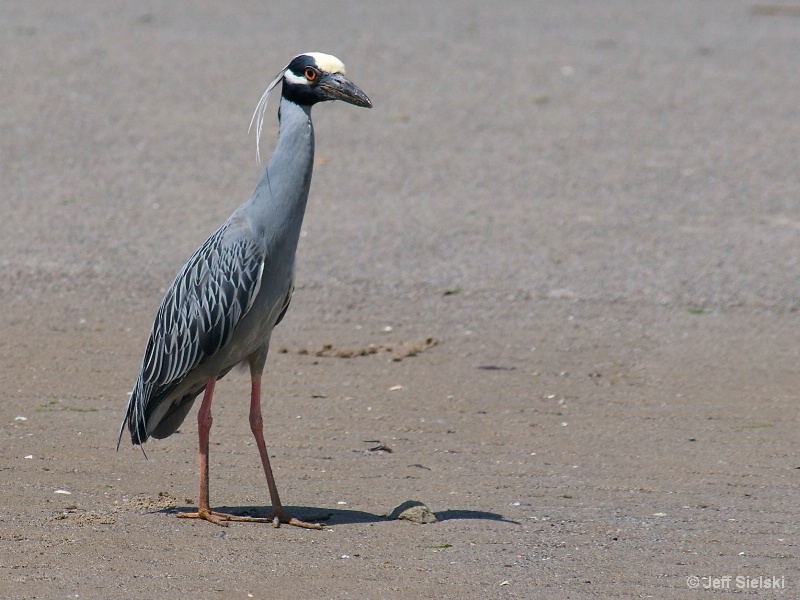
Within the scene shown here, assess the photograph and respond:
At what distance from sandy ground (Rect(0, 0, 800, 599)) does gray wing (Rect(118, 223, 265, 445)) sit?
1.78 feet

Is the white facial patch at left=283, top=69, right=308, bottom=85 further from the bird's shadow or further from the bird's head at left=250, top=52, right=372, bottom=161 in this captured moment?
the bird's shadow

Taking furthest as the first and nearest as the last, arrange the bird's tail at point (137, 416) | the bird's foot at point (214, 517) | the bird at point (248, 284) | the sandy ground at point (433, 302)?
the bird's tail at point (137, 416) < the bird at point (248, 284) < the bird's foot at point (214, 517) < the sandy ground at point (433, 302)

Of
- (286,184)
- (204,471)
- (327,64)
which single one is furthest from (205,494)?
(327,64)

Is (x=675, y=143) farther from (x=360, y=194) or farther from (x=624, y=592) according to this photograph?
(x=624, y=592)

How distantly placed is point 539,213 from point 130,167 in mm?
4088

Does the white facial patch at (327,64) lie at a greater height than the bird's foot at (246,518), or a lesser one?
greater

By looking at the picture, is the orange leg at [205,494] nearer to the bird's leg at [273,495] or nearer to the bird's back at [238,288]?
the bird's leg at [273,495]

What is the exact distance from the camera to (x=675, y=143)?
12742mm

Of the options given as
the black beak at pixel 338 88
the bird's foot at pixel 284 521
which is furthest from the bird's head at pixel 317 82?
the bird's foot at pixel 284 521

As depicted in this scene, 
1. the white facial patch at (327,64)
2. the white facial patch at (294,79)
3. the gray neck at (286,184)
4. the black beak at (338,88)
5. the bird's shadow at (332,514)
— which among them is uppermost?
the white facial patch at (327,64)

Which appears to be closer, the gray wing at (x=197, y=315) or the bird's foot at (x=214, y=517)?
the bird's foot at (x=214, y=517)

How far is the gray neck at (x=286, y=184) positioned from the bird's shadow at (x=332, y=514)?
1.35m

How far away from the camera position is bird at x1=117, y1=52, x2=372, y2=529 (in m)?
5.86

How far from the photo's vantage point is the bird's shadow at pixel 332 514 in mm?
5859
